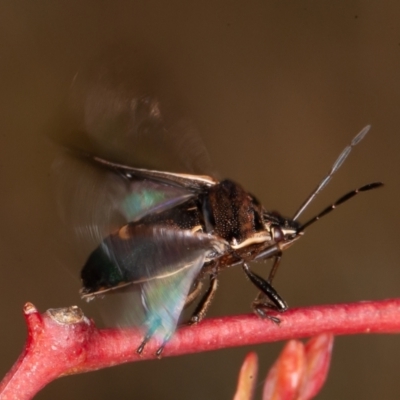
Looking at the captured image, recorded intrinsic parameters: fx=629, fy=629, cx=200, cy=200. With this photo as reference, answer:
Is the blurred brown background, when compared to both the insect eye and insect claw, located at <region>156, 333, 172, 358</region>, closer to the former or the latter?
the insect eye

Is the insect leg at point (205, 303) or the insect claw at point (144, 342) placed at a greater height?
the insect claw at point (144, 342)

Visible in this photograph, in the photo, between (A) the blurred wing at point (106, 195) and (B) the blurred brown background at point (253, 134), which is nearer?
(A) the blurred wing at point (106, 195)

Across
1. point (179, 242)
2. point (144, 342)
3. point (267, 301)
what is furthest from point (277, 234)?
point (144, 342)

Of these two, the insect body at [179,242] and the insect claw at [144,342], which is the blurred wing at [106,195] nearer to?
the insect body at [179,242]

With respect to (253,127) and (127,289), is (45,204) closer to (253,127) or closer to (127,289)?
(253,127)

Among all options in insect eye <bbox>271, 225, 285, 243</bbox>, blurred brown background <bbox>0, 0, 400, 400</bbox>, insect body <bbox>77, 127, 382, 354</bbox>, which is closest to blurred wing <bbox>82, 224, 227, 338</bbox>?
insect body <bbox>77, 127, 382, 354</bbox>

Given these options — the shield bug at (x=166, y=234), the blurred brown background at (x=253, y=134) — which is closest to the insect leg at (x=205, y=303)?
the shield bug at (x=166, y=234)
